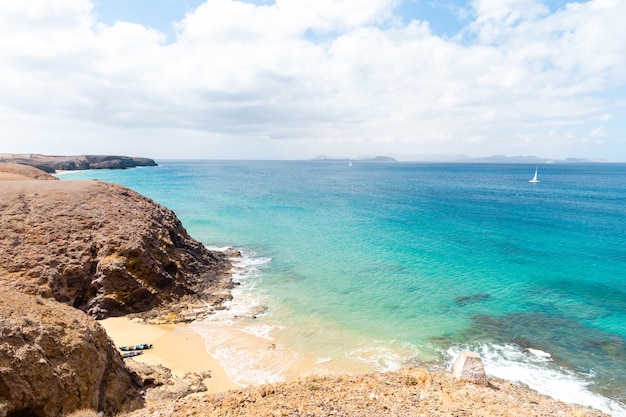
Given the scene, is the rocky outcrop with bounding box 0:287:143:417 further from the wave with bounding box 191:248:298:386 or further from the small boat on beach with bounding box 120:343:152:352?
the wave with bounding box 191:248:298:386

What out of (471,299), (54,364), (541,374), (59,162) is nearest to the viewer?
(54,364)

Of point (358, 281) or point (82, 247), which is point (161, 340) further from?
point (358, 281)

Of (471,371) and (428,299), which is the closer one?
(471,371)

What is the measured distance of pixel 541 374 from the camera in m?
18.6

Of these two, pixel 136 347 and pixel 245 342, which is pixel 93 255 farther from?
pixel 245 342

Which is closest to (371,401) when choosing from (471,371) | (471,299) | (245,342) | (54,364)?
(471,371)

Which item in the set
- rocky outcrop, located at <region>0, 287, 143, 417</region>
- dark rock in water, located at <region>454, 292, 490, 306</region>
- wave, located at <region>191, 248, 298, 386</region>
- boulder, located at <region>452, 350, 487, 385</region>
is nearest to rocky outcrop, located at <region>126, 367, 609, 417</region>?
boulder, located at <region>452, 350, 487, 385</region>

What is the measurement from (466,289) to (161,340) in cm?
2474

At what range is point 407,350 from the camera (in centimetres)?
Answer: 2105

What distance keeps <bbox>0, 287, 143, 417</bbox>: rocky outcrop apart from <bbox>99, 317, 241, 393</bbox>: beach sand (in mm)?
3987

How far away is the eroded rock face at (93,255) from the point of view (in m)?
23.7

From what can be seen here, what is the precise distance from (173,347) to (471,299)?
75.1 feet

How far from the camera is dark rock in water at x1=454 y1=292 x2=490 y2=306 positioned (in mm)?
27550

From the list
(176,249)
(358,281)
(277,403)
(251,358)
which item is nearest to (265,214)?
(176,249)
